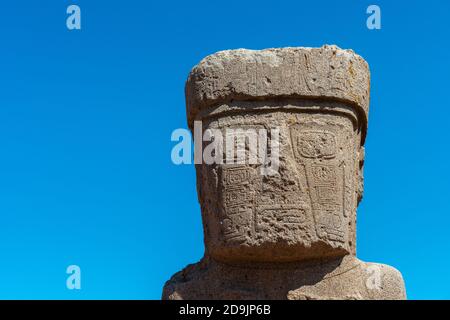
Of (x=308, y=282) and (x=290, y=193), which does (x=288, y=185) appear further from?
(x=308, y=282)

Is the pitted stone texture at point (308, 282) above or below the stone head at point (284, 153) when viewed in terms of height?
below

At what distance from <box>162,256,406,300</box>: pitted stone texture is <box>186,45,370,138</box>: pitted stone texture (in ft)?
3.86

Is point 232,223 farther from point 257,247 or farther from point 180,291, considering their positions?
point 180,291

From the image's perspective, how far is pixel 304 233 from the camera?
557cm

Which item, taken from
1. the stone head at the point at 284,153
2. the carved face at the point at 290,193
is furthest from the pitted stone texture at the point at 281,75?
the carved face at the point at 290,193

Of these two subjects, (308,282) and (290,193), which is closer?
(290,193)

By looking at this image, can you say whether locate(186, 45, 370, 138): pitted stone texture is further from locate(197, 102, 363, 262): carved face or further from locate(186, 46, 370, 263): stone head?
locate(197, 102, 363, 262): carved face

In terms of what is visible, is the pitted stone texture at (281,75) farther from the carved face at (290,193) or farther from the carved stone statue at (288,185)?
the carved face at (290,193)

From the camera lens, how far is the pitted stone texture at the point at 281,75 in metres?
5.80

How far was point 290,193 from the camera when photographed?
561cm

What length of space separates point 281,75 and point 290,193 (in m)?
0.84

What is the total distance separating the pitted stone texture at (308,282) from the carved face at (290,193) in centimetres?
11

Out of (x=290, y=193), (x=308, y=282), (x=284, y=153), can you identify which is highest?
(x=284, y=153)

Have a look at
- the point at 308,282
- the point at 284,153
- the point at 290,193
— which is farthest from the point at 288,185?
the point at 308,282
